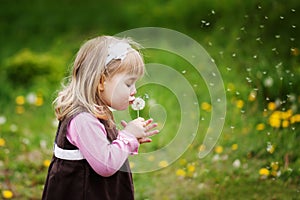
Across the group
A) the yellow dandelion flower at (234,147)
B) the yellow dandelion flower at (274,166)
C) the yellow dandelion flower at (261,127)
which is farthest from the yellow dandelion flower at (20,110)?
the yellow dandelion flower at (274,166)

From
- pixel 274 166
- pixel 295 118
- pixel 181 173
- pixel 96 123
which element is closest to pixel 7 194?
pixel 181 173

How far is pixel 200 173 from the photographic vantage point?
11.6ft

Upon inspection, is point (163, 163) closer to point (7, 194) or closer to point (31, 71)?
point (7, 194)

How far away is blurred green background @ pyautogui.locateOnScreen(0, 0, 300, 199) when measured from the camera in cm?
342

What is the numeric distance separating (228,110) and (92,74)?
1765mm

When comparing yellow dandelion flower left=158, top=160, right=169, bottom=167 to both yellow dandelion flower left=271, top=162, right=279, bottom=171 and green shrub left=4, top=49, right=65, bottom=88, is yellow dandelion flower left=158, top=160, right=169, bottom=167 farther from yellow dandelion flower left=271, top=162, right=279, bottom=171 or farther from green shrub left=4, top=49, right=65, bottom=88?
green shrub left=4, top=49, right=65, bottom=88

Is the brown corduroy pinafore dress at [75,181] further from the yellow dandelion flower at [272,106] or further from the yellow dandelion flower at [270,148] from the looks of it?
the yellow dandelion flower at [272,106]

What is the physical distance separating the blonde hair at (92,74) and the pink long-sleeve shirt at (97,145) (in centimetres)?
4

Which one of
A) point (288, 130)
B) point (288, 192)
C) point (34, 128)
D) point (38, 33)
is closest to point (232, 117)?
point (288, 130)

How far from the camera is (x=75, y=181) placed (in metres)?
2.39

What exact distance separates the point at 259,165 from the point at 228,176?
178 millimetres

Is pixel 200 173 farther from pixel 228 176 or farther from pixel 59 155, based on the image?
pixel 59 155

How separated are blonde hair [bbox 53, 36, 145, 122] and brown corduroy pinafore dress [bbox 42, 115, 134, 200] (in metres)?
0.05

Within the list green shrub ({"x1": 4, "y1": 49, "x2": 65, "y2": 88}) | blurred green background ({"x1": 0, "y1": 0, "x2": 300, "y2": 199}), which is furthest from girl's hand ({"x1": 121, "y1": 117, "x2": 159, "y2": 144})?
green shrub ({"x1": 4, "y1": 49, "x2": 65, "y2": 88})
